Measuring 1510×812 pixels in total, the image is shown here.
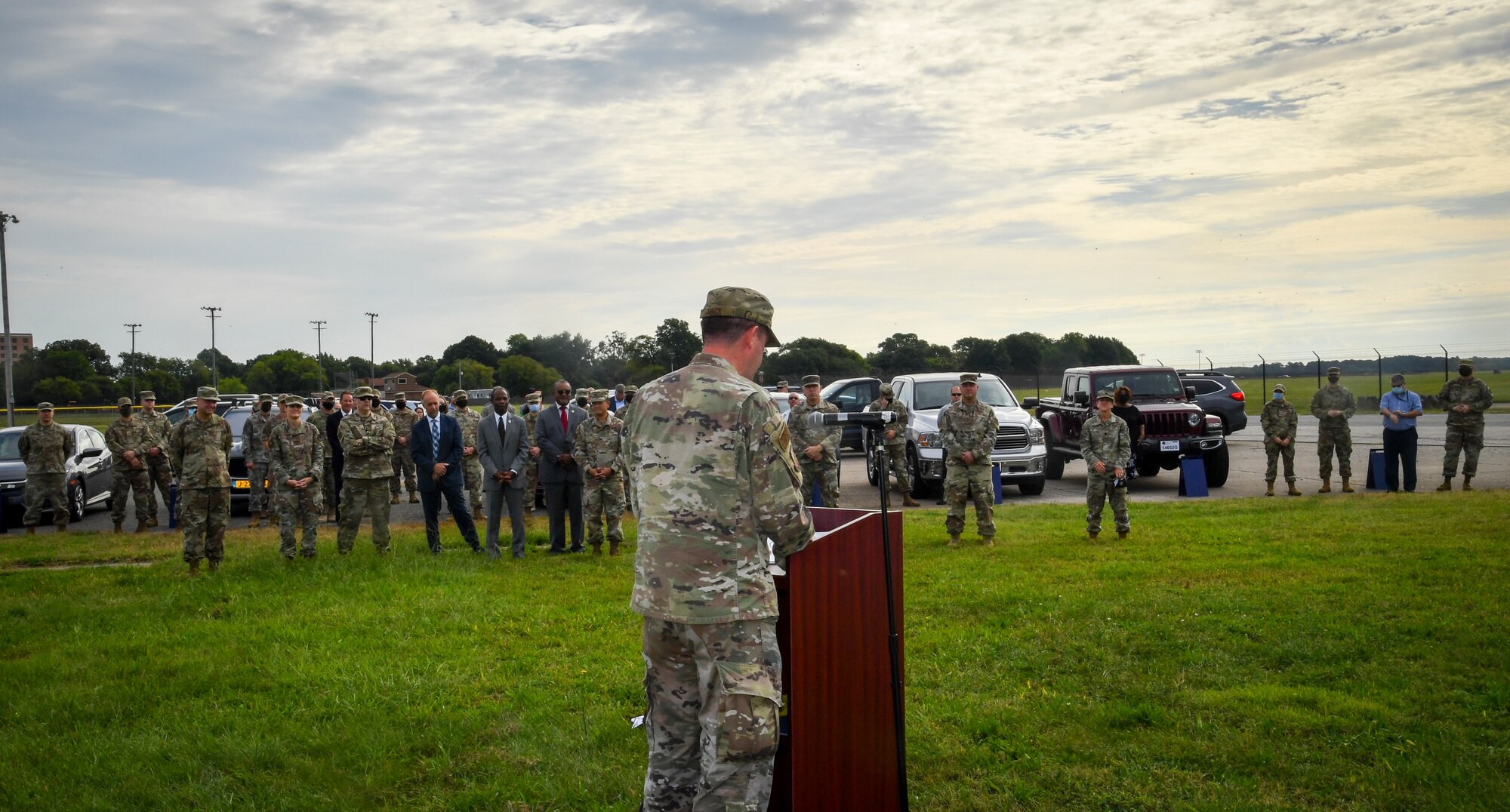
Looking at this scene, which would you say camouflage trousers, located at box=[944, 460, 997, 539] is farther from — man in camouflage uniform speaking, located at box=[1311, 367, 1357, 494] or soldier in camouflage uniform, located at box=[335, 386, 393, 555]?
man in camouflage uniform speaking, located at box=[1311, 367, 1357, 494]

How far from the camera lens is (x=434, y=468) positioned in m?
12.2

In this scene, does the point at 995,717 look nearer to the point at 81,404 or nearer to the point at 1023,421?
the point at 1023,421

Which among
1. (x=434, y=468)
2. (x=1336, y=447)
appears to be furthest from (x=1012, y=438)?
(x=434, y=468)

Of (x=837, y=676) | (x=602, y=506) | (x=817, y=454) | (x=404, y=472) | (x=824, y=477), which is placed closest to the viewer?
(x=837, y=676)

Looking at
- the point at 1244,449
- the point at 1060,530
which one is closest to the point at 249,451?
the point at 1060,530

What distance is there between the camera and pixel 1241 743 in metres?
5.10

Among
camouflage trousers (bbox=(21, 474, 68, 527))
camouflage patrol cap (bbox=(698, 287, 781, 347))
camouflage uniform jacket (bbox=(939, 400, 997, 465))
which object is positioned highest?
camouflage patrol cap (bbox=(698, 287, 781, 347))

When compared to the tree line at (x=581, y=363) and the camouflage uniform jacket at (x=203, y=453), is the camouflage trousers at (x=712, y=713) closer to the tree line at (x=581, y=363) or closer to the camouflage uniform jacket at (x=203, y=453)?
the camouflage uniform jacket at (x=203, y=453)

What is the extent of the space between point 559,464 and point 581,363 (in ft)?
151

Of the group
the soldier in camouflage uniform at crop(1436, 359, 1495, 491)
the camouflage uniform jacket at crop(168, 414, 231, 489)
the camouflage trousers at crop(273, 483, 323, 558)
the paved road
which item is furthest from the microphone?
the soldier in camouflage uniform at crop(1436, 359, 1495, 491)

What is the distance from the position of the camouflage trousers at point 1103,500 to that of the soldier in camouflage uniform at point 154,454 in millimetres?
13576

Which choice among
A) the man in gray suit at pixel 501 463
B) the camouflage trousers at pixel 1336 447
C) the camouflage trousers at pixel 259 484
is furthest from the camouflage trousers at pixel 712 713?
the camouflage trousers at pixel 1336 447

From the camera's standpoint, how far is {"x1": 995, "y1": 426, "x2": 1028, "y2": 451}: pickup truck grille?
1692cm

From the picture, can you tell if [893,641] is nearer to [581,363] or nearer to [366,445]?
[366,445]
